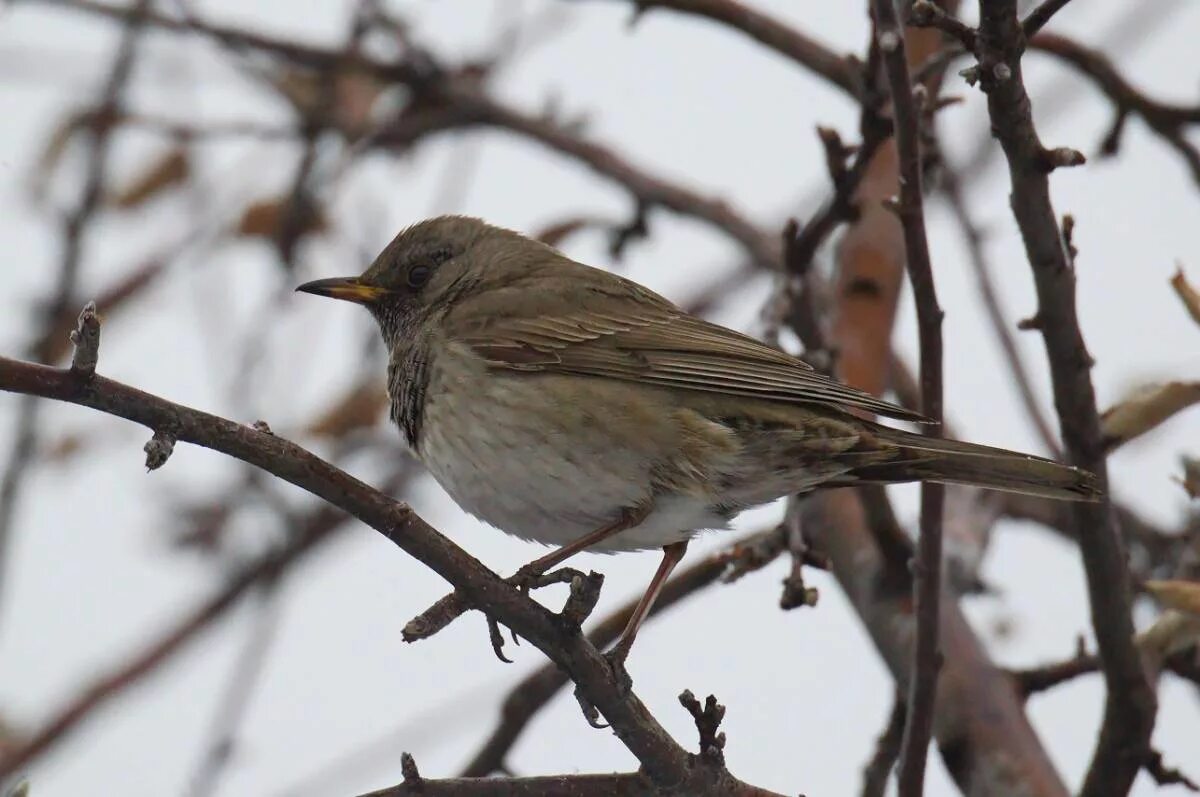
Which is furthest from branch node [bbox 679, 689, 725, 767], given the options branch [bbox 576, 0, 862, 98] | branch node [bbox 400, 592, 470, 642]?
branch [bbox 576, 0, 862, 98]

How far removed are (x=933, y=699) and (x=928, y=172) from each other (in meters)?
2.42

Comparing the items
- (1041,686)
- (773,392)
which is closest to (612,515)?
(773,392)

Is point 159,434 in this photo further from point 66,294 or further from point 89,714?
point 89,714

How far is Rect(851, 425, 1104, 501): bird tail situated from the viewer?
405 cm

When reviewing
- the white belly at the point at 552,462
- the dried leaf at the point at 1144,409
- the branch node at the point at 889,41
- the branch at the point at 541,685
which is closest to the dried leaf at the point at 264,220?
the white belly at the point at 552,462

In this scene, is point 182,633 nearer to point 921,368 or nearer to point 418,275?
point 418,275

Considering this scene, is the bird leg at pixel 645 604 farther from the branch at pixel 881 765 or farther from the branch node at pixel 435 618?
the branch at pixel 881 765

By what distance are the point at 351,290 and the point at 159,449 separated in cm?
292

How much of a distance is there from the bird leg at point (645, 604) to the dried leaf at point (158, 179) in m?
3.60

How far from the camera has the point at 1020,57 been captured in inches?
137

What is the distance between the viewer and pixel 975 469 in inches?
167

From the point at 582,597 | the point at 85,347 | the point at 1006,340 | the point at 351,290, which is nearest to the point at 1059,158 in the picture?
the point at 582,597

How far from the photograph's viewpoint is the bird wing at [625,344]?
15.2 feet

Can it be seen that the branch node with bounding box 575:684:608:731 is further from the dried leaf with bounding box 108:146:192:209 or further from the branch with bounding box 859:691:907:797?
the dried leaf with bounding box 108:146:192:209
